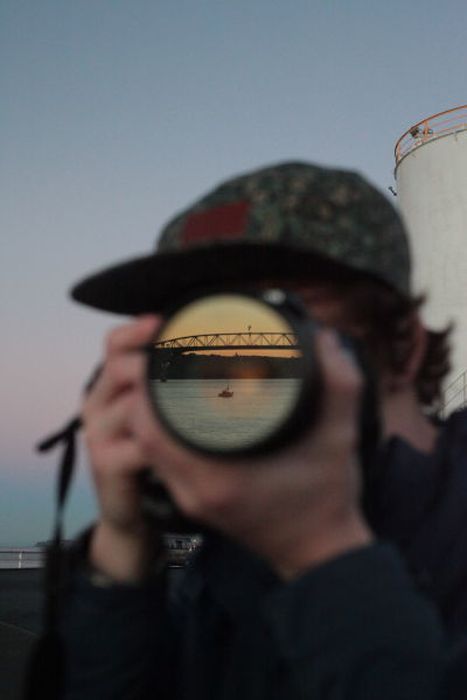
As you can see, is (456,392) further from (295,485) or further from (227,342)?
(295,485)

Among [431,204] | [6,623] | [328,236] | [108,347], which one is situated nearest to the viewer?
[108,347]

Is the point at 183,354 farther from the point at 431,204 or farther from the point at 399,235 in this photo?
the point at 431,204

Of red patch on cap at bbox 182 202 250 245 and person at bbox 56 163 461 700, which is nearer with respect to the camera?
person at bbox 56 163 461 700

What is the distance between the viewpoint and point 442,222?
15227mm

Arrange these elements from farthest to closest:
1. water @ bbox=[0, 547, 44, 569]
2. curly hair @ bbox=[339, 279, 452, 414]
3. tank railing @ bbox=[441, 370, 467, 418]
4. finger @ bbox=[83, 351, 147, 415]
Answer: water @ bbox=[0, 547, 44, 569] → tank railing @ bbox=[441, 370, 467, 418] → curly hair @ bbox=[339, 279, 452, 414] → finger @ bbox=[83, 351, 147, 415]

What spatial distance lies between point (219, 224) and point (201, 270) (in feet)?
0.42

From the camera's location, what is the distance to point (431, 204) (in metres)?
15.5

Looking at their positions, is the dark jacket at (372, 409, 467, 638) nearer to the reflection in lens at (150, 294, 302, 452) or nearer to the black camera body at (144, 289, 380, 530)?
the black camera body at (144, 289, 380, 530)

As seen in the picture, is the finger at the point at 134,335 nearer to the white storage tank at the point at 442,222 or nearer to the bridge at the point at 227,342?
the bridge at the point at 227,342

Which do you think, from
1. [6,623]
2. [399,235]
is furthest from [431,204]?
[399,235]

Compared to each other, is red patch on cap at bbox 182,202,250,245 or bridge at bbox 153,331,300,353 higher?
red patch on cap at bbox 182,202,250,245

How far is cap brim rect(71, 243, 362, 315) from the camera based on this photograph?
1.09 meters

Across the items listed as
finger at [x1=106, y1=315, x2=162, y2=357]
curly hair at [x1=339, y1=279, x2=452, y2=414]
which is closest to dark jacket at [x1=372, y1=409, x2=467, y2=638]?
curly hair at [x1=339, y1=279, x2=452, y2=414]

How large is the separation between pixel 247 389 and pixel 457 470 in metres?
0.31
